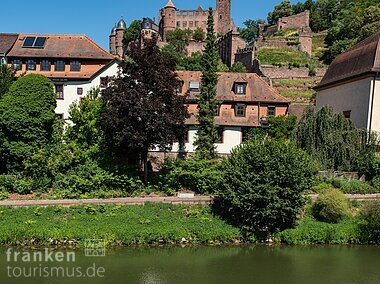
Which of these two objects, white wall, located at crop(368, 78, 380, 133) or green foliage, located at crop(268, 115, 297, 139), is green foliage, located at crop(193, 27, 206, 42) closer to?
green foliage, located at crop(268, 115, 297, 139)

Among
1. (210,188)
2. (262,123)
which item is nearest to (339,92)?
(262,123)

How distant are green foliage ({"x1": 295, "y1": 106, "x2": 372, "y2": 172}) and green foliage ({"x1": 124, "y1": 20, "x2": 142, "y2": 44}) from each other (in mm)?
69805

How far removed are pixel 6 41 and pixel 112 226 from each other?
75.7 feet

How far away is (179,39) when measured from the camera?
8100cm

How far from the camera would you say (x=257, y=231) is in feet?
66.1

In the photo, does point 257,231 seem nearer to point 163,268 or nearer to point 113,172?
point 163,268

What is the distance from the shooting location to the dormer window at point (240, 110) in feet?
102

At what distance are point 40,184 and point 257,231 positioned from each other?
13.2 metres

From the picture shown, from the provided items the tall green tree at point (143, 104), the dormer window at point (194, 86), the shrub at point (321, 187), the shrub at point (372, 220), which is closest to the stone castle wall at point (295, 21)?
the dormer window at point (194, 86)

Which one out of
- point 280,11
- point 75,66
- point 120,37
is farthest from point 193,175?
point 280,11

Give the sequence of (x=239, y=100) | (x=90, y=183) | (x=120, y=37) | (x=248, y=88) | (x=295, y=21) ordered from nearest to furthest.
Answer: (x=90, y=183) → (x=239, y=100) → (x=248, y=88) → (x=295, y=21) → (x=120, y=37)

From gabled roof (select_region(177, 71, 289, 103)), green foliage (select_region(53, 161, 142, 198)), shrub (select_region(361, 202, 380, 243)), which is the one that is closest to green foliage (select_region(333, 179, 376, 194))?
shrub (select_region(361, 202, 380, 243))

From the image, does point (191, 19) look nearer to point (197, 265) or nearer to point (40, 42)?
point (40, 42)

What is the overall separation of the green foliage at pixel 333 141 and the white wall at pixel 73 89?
1589cm
